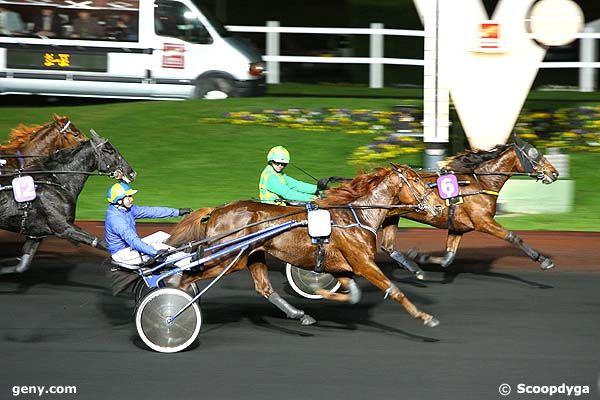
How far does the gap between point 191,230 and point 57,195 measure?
1.97 metres

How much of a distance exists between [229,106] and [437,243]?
23.0 feet

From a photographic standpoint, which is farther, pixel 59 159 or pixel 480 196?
pixel 480 196

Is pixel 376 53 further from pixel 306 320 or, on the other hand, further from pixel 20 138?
pixel 306 320

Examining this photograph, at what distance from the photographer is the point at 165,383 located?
7523 millimetres

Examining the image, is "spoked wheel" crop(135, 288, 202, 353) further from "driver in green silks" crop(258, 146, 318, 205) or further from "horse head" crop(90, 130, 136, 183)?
"horse head" crop(90, 130, 136, 183)

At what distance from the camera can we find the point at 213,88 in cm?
1909

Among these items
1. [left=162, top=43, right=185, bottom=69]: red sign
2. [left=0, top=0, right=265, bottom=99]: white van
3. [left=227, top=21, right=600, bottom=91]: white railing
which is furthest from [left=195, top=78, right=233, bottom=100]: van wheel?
[left=227, top=21, right=600, bottom=91]: white railing

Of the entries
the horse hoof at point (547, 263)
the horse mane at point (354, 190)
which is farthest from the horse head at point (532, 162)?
the horse mane at point (354, 190)

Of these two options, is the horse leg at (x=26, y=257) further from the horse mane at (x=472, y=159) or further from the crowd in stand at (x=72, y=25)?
the crowd in stand at (x=72, y=25)

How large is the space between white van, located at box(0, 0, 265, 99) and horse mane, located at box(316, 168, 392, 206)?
10122mm

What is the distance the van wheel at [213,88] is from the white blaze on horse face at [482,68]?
→ 652 centimetres

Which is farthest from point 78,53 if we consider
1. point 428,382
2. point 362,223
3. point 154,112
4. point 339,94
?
point 428,382

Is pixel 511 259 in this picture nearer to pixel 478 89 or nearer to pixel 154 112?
pixel 478 89

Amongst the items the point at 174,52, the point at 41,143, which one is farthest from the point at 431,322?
the point at 174,52
